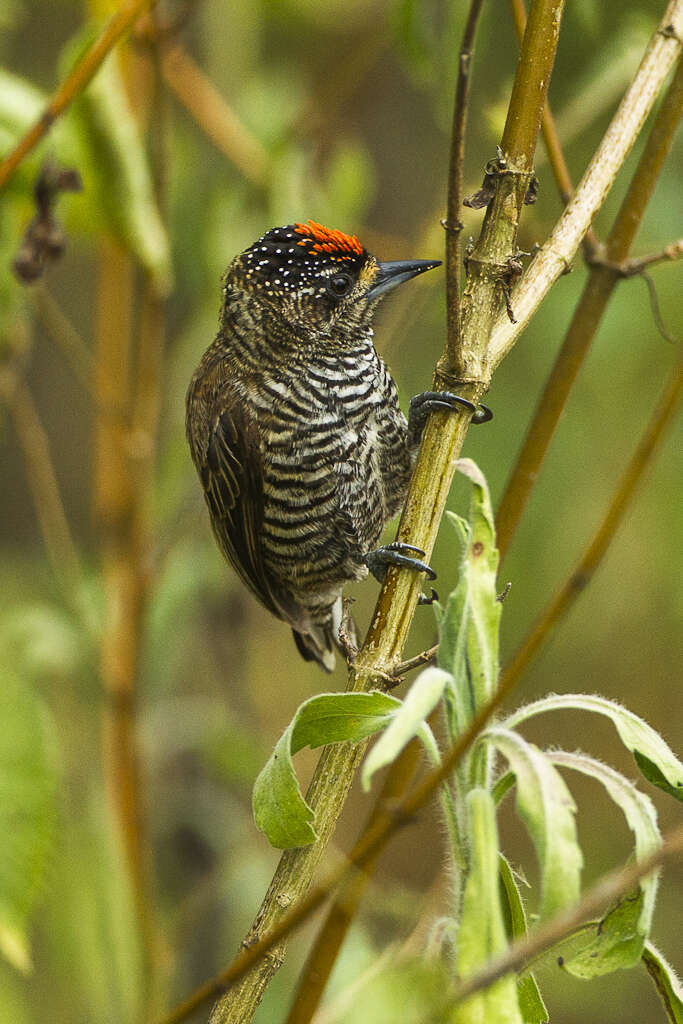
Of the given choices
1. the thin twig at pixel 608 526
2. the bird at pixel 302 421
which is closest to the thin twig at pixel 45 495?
the bird at pixel 302 421

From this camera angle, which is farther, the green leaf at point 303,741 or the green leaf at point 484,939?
the green leaf at point 303,741

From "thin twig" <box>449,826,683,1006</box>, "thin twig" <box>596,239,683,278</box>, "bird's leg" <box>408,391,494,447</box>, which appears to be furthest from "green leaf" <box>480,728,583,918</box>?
"thin twig" <box>596,239,683,278</box>

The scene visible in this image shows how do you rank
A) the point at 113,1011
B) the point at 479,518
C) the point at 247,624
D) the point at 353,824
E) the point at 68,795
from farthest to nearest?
1. the point at 353,824
2. the point at 247,624
3. the point at 68,795
4. the point at 113,1011
5. the point at 479,518

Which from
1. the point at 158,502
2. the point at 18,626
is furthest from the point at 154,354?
the point at 18,626

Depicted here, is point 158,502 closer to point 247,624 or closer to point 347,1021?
point 247,624

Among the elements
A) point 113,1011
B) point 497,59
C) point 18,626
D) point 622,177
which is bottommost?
point 113,1011

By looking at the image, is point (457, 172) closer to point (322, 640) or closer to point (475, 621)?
point (475, 621)

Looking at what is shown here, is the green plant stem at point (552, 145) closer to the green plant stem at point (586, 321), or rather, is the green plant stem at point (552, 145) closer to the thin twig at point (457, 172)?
the green plant stem at point (586, 321)
